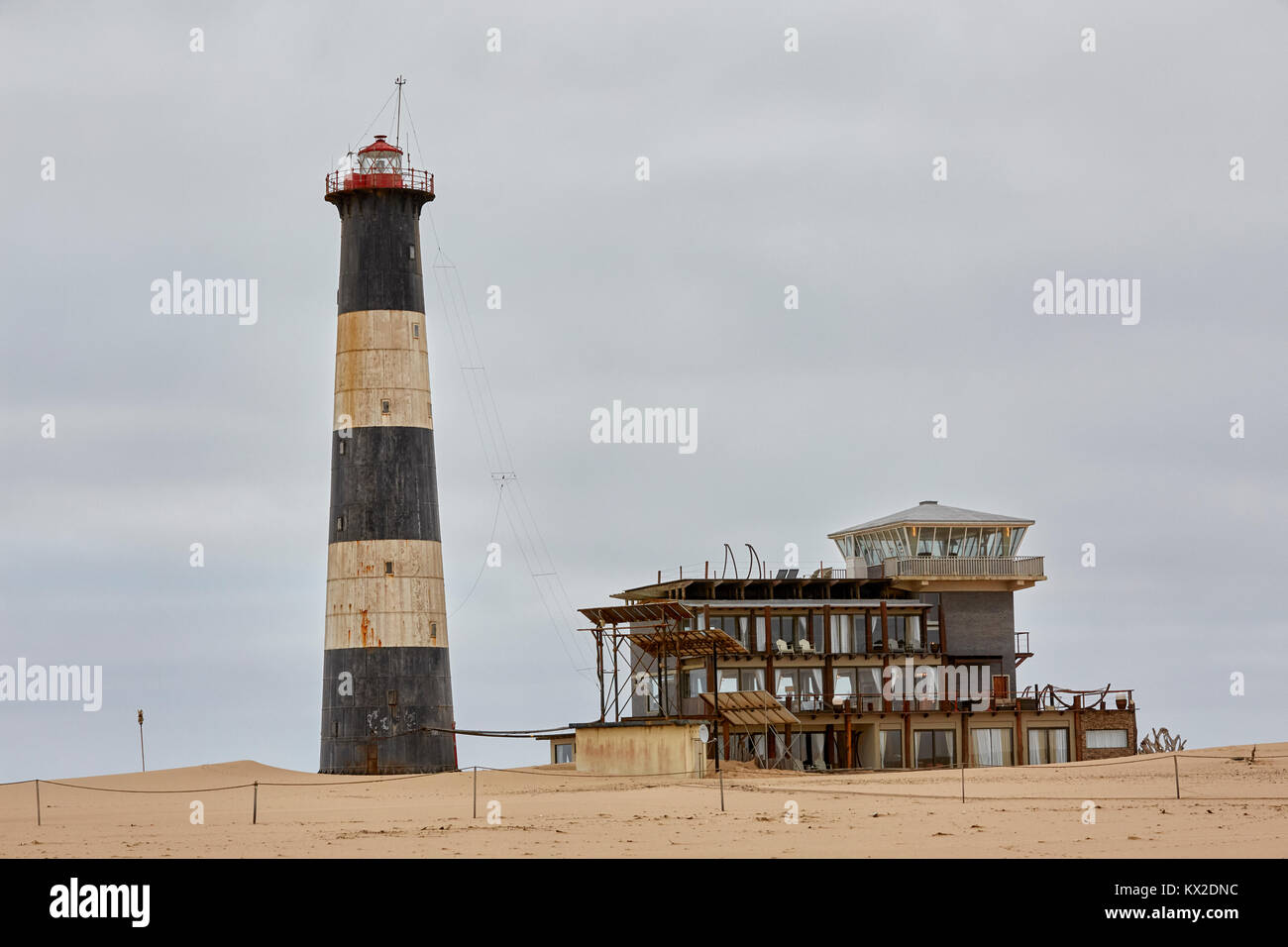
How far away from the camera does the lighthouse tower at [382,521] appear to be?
56281 mm

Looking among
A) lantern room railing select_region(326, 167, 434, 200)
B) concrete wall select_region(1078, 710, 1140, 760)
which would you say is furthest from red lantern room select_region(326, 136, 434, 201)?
concrete wall select_region(1078, 710, 1140, 760)

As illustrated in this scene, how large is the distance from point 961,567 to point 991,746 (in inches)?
270

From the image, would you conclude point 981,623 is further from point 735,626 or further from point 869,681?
point 735,626

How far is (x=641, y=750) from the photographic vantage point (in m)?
52.8

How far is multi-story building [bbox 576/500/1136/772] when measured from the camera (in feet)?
191

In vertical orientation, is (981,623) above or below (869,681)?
above

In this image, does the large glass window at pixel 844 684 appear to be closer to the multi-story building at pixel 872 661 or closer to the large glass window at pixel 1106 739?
the multi-story building at pixel 872 661

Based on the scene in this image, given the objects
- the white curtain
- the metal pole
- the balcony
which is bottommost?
the white curtain

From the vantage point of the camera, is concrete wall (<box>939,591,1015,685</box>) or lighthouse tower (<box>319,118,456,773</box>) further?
concrete wall (<box>939,591,1015,685</box>)

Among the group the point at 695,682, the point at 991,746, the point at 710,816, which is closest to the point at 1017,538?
the point at 991,746

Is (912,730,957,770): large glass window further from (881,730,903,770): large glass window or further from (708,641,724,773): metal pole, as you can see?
(708,641,724,773): metal pole

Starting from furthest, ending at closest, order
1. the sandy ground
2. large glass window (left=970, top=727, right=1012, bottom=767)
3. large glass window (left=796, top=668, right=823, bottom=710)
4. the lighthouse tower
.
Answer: large glass window (left=970, top=727, right=1012, bottom=767), large glass window (left=796, top=668, right=823, bottom=710), the lighthouse tower, the sandy ground

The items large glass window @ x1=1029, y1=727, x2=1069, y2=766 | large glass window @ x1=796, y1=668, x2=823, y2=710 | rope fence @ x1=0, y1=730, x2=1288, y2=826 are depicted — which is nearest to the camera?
rope fence @ x1=0, y1=730, x2=1288, y2=826
